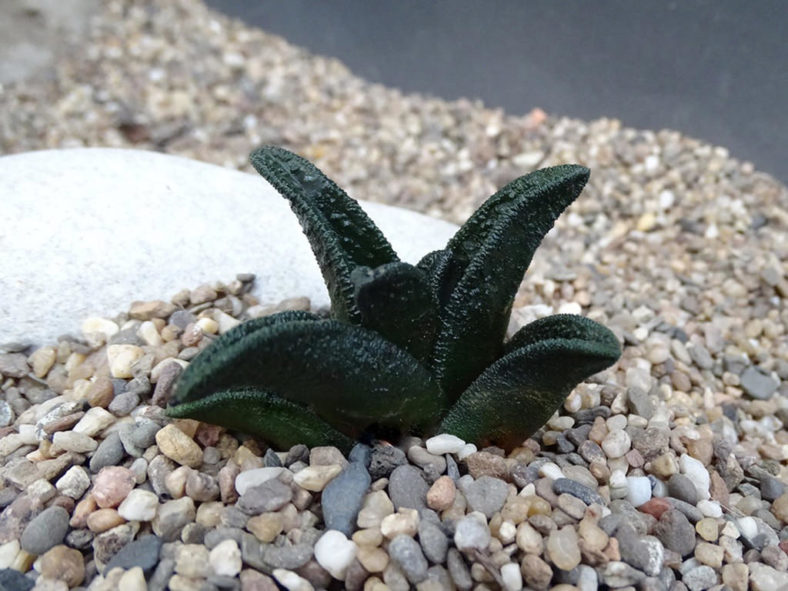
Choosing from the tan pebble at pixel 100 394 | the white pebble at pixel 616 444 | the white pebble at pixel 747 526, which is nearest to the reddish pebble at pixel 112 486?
the tan pebble at pixel 100 394

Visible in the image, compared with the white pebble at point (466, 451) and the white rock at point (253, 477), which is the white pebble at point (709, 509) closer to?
the white pebble at point (466, 451)

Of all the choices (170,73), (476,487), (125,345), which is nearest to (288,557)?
(476,487)

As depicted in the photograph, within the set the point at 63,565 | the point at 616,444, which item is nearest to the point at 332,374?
the point at 63,565

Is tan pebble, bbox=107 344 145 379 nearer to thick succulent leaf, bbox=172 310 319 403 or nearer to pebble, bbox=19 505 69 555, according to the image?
pebble, bbox=19 505 69 555

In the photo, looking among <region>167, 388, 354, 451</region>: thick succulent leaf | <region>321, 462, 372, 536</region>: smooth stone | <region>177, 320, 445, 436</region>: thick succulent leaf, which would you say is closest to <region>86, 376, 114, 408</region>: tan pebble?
<region>167, 388, 354, 451</region>: thick succulent leaf

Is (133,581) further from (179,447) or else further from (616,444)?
(616,444)
